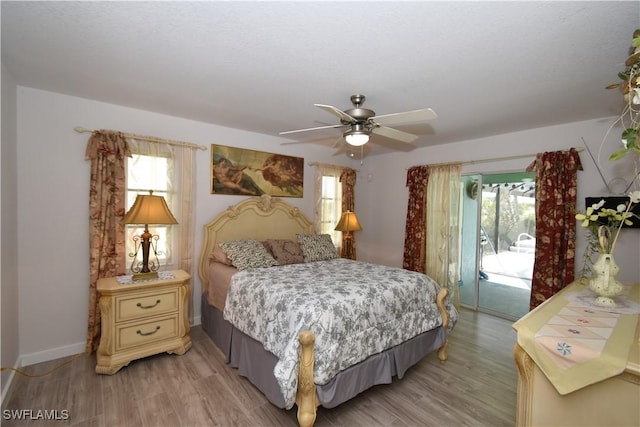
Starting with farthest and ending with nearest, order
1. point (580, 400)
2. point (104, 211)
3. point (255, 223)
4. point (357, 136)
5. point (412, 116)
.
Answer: point (255, 223) → point (104, 211) → point (357, 136) → point (412, 116) → point (580, 400)

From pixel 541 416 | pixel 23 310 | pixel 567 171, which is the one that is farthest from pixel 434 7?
pixel 23 310

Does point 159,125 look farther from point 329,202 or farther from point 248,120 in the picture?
point 329,202

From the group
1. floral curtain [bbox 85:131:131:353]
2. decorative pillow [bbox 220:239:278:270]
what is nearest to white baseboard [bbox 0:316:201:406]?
floral curtain [bbox 85:131:131:353]

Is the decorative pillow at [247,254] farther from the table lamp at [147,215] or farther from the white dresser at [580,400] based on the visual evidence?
the white dresser at [580,400]

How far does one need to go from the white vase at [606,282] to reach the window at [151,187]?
3780 mm

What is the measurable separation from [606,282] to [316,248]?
269cm

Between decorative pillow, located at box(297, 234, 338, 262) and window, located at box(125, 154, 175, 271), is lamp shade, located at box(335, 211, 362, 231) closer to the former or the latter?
decorative pillow, located at box(297, 234, 338, 262)

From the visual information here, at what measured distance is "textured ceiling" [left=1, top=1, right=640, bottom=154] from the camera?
57.9 inches

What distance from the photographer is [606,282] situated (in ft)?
5.81

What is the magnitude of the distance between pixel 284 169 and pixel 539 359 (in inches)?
140

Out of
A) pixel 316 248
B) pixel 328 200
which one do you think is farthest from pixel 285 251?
pixel 328 200

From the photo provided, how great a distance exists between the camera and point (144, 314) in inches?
101

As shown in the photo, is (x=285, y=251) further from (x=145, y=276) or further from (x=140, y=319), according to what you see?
(x=140, y=319)

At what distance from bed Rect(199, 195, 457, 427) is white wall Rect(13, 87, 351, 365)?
120 centimetres
